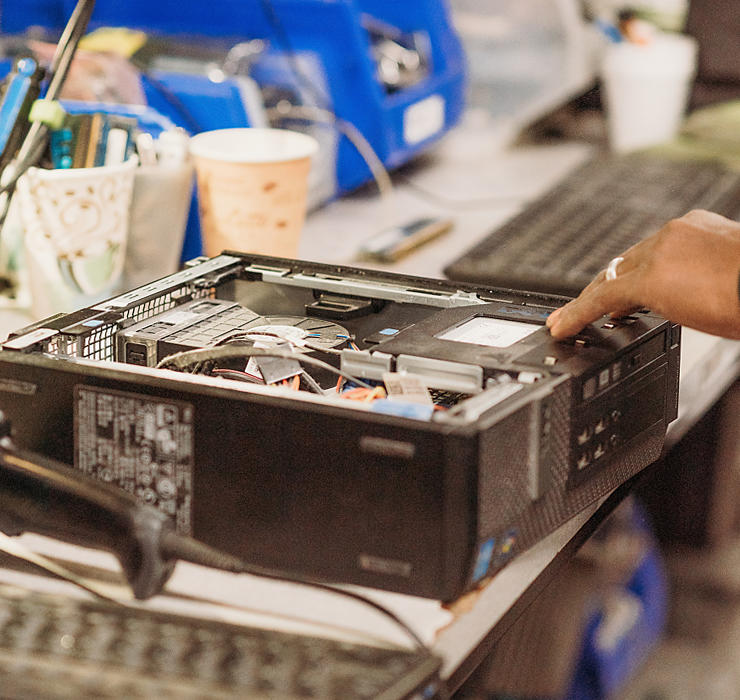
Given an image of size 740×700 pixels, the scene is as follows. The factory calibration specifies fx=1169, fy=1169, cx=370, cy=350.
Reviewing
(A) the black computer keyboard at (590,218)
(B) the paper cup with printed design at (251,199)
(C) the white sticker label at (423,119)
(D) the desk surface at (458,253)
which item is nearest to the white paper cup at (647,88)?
(D) the desk surface at (458,253)

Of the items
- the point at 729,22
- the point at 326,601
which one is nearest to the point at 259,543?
the point at 326,601

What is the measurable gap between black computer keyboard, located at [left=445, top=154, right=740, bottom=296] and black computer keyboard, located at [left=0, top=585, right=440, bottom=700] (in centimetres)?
67

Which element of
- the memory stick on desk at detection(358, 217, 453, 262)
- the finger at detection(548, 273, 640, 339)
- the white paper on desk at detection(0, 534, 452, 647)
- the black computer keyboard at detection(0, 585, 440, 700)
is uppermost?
the finger at detection(548, 273, 640, 339)

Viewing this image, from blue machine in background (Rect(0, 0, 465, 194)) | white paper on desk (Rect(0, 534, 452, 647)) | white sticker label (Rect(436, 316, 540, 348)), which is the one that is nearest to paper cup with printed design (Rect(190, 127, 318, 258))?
blue machine in background (Rect(0, 0, 465, 194))

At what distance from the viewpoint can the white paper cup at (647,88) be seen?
1902 mm

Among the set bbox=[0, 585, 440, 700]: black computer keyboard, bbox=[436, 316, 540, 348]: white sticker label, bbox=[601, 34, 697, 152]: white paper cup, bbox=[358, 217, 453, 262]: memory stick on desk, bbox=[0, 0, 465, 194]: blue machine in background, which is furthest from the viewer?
bbox=[601, 34, 697, 152]: white paper cup

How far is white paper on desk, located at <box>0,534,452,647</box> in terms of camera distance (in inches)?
25.5

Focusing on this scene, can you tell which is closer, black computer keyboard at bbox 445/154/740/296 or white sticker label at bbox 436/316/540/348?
white sticker label at bbox 436/316/540/348

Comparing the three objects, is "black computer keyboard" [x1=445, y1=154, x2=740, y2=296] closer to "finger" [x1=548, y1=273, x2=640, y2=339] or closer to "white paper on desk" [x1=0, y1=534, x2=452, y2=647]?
"finger" [x1=548, y1=273, x2=640, y2=339]

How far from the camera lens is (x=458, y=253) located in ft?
4.56

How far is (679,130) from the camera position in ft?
6.39

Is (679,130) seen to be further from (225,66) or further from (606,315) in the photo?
(606,315)

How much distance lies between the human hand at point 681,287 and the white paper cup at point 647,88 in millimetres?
1123

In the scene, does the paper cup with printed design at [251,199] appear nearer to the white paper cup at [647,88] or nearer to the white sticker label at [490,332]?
the white sticker label at [490,332]
